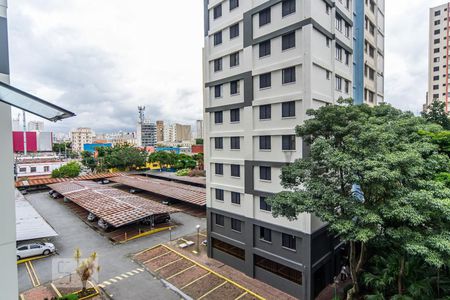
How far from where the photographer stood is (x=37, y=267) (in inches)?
861

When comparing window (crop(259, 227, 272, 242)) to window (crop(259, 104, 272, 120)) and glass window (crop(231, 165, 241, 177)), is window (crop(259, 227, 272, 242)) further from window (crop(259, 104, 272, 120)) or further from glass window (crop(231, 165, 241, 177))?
window (crop(259, 104, 272, 120))

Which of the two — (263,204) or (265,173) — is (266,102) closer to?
(265,173)

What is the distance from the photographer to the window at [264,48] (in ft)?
61.6

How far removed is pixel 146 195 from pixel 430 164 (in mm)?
43867

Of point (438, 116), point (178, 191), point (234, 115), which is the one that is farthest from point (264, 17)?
point (178, 191)

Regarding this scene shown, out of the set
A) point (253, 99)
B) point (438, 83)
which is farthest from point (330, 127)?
point (438, 83)

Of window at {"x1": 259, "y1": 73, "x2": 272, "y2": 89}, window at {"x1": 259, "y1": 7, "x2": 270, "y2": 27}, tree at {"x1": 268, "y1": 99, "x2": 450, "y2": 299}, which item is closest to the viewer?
tree at {"x1": 268, "y1": 99, "x2": 450, "y2": 299}

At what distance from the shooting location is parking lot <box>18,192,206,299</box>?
18750mm

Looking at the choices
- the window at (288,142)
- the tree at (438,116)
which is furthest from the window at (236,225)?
the tree at (438,116)

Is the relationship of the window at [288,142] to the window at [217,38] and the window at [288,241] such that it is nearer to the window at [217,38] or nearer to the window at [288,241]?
the window at [288,241]

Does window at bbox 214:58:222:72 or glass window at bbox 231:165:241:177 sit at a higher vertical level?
window at bbox 214:58:222:72

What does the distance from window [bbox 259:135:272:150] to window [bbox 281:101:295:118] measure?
1.93m

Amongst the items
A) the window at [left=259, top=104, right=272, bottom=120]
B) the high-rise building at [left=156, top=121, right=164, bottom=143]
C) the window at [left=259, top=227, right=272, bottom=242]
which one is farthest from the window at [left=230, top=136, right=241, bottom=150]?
the high-rise building at [left=156, top=121, right=164, bottom=143]

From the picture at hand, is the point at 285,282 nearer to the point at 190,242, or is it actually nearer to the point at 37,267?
the point at 190,242
